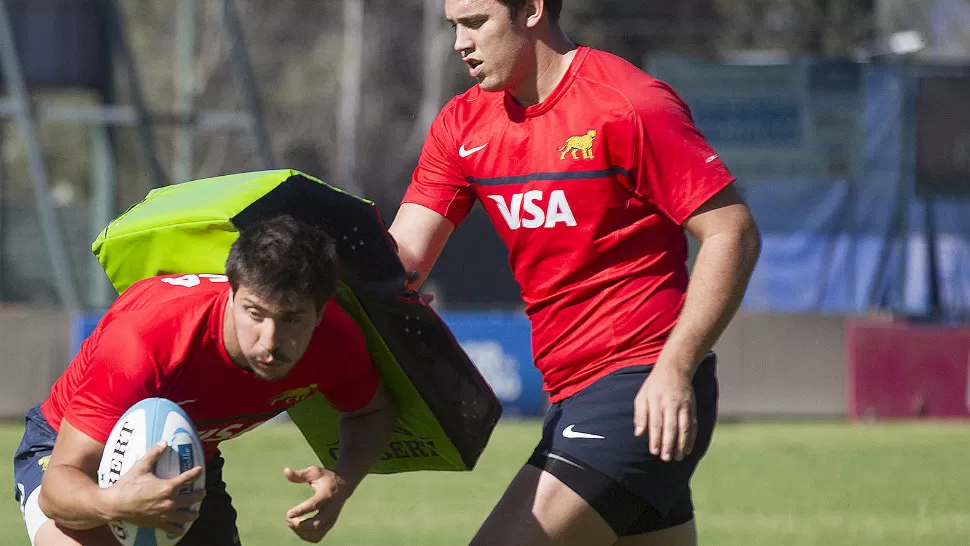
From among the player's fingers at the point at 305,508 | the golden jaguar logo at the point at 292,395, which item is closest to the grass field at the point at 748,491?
the golden jaguar logo at the point at 292,395

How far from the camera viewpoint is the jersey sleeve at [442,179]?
4.99m

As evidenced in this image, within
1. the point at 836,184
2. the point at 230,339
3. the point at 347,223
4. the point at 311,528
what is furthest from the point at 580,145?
the point at 836,184

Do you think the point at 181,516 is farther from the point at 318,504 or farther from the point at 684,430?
the point at 684,430

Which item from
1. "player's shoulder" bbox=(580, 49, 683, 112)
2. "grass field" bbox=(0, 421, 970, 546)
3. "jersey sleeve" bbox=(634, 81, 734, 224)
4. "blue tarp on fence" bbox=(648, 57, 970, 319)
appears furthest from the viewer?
"blue tarp on fence" bbox=(648, 57, 970, 319)

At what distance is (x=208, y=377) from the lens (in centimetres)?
449

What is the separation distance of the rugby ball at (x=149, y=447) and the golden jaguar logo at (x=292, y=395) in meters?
0.57

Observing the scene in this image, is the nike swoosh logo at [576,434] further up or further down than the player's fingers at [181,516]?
further down

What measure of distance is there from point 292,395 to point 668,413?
4.37 ft

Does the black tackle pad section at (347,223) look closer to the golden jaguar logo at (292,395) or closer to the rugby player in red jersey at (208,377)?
the rugby player in red jersey at (208,377)

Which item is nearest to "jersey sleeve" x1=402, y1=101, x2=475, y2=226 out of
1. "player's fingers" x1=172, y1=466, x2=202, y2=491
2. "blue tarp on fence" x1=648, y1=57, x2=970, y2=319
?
"player's fingers" x1=172, y1=466, x2=202, y2=491

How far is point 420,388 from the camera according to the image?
5109mm

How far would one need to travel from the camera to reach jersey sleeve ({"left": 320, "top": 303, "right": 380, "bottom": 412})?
476cm

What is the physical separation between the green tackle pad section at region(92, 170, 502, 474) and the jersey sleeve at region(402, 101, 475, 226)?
0.30 meters

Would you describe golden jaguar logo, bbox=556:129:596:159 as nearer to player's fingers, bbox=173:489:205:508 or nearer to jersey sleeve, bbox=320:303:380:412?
jersey sleeve, bbox=320:303:380:412
